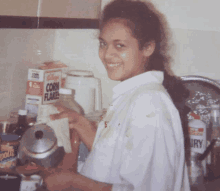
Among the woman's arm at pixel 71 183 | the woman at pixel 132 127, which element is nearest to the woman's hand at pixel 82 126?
the woman at pixel 132 127

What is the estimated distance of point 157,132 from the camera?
Answer: 0.42m

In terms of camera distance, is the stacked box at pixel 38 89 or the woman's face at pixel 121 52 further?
the stacked box at pixel 38 89

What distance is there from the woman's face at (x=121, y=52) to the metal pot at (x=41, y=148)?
0.25 metres

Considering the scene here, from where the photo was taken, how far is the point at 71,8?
0.91m

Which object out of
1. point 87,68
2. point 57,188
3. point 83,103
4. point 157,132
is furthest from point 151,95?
point 87,68

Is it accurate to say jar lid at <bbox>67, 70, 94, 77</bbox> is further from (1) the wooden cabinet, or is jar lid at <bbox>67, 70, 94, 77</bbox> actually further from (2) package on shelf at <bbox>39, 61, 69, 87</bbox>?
(1) the wooden cabinet

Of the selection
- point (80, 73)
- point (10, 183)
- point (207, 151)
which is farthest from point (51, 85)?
point (207, 151)

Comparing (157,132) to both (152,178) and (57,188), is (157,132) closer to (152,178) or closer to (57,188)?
(152,178)

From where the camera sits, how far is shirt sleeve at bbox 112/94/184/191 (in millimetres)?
421

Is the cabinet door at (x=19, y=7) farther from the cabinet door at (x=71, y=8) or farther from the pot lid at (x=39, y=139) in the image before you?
the pot lid at (x=39, y=139)

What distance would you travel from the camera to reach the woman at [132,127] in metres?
0.43

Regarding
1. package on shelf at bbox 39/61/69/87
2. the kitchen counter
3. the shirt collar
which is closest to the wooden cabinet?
package on shelf at bbox 39/61/69/87

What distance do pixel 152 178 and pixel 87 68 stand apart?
68 cm

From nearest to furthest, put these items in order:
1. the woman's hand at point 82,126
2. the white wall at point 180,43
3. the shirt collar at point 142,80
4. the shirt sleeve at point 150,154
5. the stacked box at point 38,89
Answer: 1. the shirt sleeve at point 150,154
2. the shirt collar at point 142,80
3. the woman's hand at point 82,126
4. the stacked box at point 38,89
5. the white wall at point 180,43
